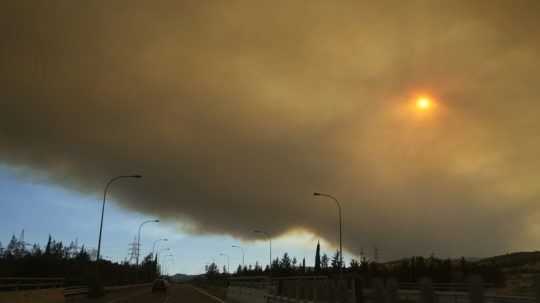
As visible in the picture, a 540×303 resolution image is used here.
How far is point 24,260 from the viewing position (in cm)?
6775

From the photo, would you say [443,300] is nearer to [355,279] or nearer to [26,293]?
[355,279]

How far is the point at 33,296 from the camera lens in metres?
37.7

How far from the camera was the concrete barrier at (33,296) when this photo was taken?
107 ft

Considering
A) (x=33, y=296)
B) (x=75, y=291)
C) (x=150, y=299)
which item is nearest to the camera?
(x=33, y=296)

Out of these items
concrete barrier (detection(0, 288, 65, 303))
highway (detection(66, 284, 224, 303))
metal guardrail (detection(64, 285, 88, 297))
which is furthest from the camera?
metal guardrail (detection(64, 285, 88, 297))

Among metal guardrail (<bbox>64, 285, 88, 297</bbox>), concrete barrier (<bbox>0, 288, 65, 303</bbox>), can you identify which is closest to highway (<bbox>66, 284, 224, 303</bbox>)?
metal guardrail (<bbox>64, 285, 88, 297</bbox>)

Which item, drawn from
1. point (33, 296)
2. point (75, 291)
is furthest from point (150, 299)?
point (33, 296)

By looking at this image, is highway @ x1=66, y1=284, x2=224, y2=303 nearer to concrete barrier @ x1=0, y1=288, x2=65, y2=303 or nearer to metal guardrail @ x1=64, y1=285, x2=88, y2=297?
metal guardrail @ x1=64, y1=285, x2=88, y2=297

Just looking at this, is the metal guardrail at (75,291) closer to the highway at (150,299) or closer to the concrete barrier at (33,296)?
the highway at (150,299)

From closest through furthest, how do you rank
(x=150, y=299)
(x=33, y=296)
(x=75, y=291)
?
1. (x=33, y=296)
2. (x=75, y=291)
3. (x=150, y=299)

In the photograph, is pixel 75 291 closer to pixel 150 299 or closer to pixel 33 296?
pixel 150 299

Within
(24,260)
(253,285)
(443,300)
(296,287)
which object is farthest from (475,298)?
(24,260)

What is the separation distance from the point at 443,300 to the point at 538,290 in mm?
33298

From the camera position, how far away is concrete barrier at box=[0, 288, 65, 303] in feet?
107
